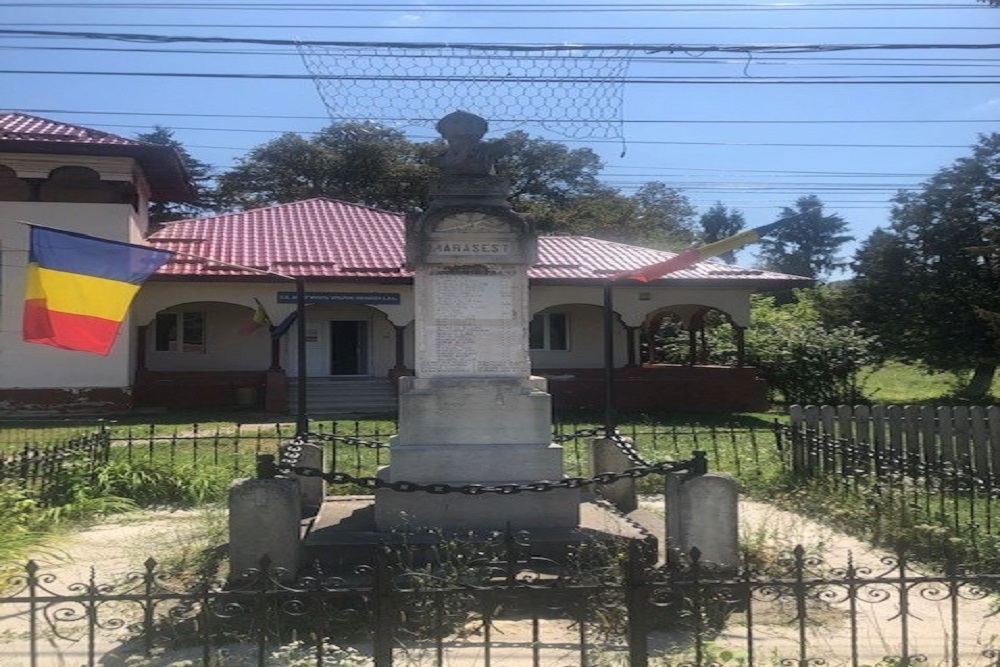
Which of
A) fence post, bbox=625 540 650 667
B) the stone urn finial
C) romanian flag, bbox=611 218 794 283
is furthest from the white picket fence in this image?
fence post, bbox=625 540 650 667

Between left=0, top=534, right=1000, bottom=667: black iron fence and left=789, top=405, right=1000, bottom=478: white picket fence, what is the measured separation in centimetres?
370

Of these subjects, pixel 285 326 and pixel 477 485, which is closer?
pixel 477 485

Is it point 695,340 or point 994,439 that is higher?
point 695,340

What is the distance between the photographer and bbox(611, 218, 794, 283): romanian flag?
20.0ft

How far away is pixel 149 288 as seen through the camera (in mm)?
19938

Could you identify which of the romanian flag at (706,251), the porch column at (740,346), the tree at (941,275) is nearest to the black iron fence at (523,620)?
the romanian flag at (706,251)

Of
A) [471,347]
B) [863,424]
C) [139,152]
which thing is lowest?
[863,424]

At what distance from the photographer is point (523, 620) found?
5.01 meters

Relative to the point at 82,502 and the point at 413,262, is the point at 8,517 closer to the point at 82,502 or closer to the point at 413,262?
the point at 82,502

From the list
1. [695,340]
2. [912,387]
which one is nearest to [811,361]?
[695,340]

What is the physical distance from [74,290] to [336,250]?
1620cm

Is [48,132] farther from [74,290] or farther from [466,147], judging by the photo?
[466,147]

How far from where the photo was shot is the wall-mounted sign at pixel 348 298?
67.0 ft

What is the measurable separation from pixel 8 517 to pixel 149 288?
1375 centimetres
